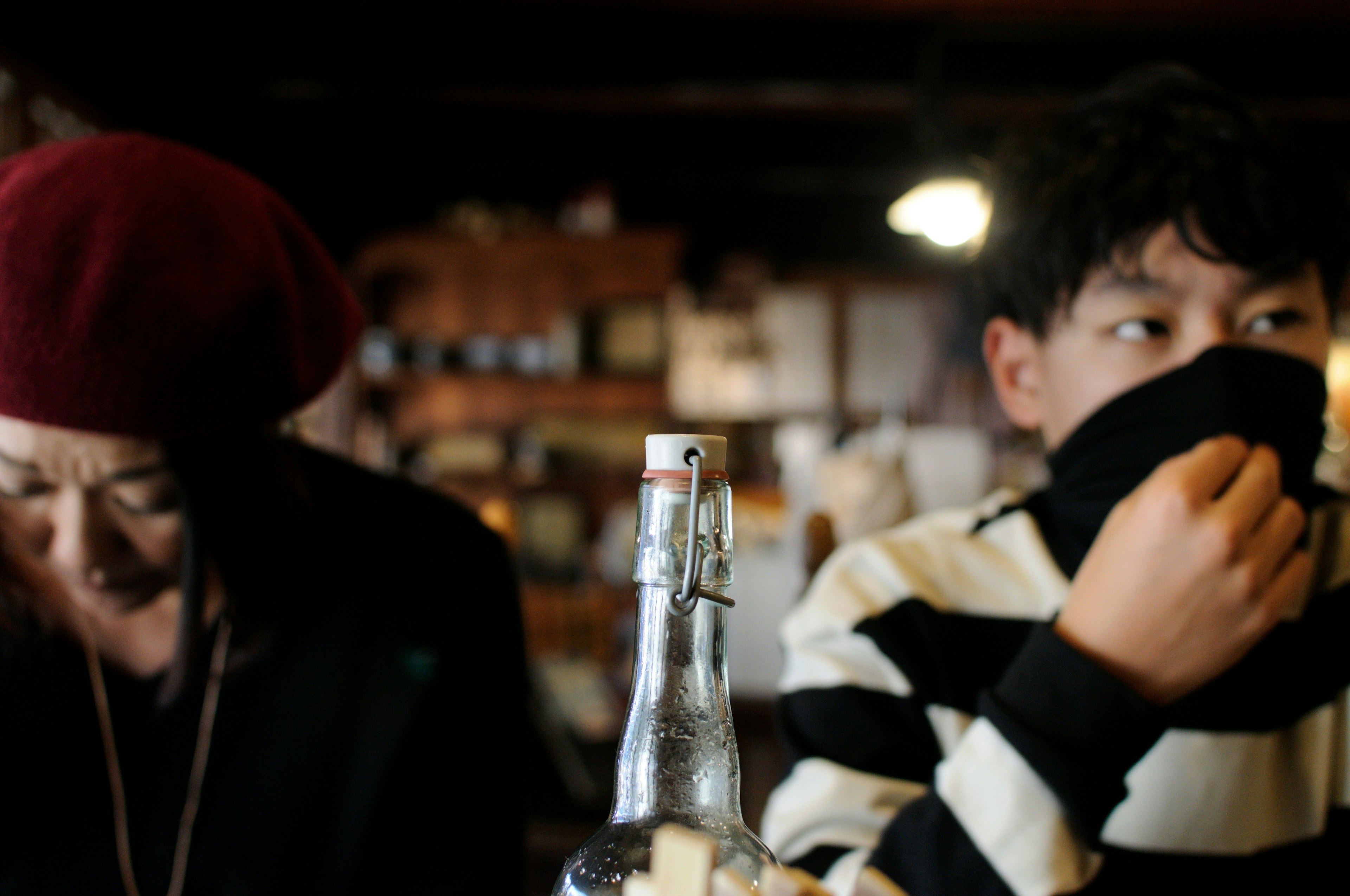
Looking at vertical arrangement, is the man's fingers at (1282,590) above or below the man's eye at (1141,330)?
below

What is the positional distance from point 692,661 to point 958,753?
0.28m

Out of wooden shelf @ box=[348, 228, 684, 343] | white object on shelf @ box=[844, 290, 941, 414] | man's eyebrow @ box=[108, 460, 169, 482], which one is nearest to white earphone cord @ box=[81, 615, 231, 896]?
man's eyebrow @ box=[108, 460, 169, 482]

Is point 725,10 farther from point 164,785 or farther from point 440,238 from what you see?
point 164,785

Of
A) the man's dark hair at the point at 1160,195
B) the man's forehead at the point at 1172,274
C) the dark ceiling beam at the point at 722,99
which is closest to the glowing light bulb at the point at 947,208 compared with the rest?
the dark ceiling beam at the point at 722,99

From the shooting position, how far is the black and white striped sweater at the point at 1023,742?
0.49 m

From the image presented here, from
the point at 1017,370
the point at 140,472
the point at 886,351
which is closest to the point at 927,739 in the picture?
the point at 1017,370

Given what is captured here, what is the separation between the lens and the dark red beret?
1.98 ft

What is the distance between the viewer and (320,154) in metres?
4.44

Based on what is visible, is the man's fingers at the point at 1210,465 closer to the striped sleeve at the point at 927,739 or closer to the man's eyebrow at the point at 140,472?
the striped sleeve at the point at 927,739

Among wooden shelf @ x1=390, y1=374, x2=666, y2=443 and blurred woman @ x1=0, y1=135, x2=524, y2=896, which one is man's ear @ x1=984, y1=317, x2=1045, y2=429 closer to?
blurred woman @ x1=0, y1=135, x2=524, y2=896

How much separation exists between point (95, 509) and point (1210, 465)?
88 cm

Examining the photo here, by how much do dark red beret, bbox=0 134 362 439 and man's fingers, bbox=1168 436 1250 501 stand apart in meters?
0.70

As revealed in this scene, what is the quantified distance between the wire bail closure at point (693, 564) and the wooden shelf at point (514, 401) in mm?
4842

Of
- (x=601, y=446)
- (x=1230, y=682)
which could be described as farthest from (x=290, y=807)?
(x=601, y=446)
